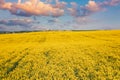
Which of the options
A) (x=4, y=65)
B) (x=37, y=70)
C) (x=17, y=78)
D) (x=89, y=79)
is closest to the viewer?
(x=89, y=79)

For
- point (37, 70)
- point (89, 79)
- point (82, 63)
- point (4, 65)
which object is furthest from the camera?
point (4, 65)

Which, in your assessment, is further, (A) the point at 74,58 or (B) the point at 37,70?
(A) the point at 74,58

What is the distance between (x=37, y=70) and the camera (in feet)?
66.5

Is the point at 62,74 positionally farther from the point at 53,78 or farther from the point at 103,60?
the point at 103,60

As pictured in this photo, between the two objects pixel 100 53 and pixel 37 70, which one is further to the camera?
pixel 100 53

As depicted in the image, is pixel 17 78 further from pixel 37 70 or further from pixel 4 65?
pixel 4 65

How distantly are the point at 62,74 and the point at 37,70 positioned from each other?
2.84m

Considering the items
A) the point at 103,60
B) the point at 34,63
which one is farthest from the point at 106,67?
the point at 34,63

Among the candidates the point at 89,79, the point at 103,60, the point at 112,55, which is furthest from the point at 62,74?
the point at 112,55

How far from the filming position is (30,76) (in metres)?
19.1

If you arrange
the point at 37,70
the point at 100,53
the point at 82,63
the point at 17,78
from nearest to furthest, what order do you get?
the point at 17,78 → the point at 37,70 → the point at 82,63 → the point at 100,53

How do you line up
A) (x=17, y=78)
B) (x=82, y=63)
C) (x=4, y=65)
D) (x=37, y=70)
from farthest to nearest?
(x=4, y=65), (x=82, y=63), (x=37, y=70), (x=17, y=78)

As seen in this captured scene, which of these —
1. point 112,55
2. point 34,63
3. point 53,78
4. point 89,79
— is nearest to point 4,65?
point 34,63

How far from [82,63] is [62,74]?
363cm
